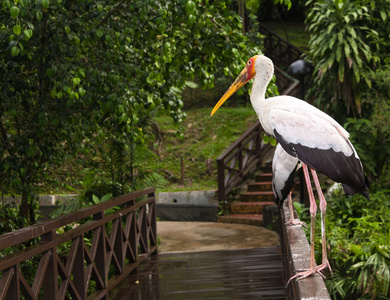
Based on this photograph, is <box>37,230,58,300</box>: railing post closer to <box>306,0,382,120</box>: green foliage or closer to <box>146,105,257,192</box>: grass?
<box>306,0,382,120</box>: green foliage

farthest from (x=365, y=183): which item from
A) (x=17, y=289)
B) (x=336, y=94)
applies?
(x=336, y=94)

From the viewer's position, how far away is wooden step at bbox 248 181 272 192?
1148cm

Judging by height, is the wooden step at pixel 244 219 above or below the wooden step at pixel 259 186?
below

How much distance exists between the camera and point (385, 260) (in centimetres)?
571

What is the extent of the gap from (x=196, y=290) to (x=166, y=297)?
1.13 feet

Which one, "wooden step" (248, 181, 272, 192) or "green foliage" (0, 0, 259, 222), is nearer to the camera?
"green foliage" (0, 0, 259, 222)

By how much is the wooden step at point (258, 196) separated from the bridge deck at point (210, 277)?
362 centimetres

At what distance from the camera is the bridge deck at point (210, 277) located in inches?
211

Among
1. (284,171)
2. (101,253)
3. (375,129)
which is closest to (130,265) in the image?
(101,253)

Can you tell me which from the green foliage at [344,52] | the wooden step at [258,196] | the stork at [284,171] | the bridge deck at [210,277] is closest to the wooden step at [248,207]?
the wooden step at [258,196]

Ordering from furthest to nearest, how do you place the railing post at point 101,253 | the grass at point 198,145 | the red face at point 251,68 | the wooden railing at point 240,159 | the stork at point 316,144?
the grass at point 198,145
the wooden railing at point 240,159
the railing post at point 101,253
the red face at point 251,68
the stork at point 316,144

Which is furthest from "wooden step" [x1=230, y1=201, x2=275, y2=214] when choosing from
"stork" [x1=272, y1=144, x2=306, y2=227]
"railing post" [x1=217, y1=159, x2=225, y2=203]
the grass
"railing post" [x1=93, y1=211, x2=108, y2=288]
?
"railing post" [x1=93, y1=211, x2=108, y2=288]

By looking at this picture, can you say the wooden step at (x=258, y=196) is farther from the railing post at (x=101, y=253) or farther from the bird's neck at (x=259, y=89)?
the bird's neck at (x=259, y=89)

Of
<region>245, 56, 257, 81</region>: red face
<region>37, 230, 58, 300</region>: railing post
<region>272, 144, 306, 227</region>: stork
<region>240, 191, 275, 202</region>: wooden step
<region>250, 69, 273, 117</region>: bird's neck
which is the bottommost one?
<region>240, 191, 275, 202</region>: wooden step
